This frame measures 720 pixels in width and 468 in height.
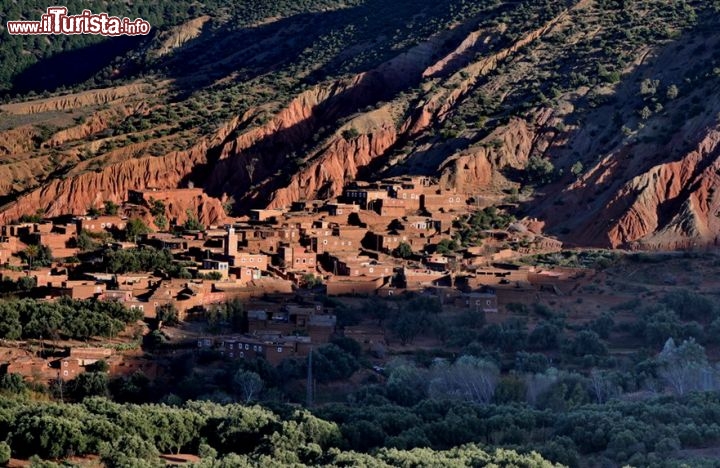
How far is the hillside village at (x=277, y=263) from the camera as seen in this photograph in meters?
62.2

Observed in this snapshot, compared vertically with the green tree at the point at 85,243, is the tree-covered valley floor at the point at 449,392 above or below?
below

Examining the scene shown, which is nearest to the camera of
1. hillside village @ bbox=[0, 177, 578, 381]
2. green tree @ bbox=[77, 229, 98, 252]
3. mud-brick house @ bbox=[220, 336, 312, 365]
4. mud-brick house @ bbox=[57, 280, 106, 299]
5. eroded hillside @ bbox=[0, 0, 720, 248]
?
mud-brick house @ bbox=[220, 336, 312, 365]

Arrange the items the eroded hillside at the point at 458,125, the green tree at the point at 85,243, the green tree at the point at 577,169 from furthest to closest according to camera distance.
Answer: the green tree at the point at 577,169, the eroded hillside at the point at 458,125, the green tree at the point at 85,243

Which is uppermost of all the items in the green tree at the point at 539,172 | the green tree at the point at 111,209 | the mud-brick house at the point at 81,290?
the green tree at the point at 539,172

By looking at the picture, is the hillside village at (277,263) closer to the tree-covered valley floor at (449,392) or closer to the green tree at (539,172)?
the tree-covered valley floor at (449,392)

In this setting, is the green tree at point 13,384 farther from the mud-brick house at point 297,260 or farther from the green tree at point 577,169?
the green tree at point 577,169

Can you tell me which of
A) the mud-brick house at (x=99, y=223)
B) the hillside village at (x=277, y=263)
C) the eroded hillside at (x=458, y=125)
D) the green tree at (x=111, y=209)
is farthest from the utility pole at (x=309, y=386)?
the green tree at (x=111, y=209)

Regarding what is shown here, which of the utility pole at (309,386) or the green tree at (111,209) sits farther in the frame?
the green tree at (111,209)

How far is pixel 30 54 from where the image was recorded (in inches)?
5714

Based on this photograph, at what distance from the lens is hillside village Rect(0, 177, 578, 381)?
2448 inches

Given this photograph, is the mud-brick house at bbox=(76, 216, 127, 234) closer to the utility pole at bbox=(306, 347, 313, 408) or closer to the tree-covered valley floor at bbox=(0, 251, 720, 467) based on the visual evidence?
the tree-covered valley floor at bbox=(0, 251, 720, 467)

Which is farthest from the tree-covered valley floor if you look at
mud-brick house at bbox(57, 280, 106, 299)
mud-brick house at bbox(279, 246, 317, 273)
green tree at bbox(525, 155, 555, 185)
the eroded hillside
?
green tree at bbox(525, 155, 555, 185)

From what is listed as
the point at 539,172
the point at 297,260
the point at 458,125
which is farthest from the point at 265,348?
the point at 458,125

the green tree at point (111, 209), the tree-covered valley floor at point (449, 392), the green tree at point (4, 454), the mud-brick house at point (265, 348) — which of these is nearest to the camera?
the green tree at point (4, 454)
